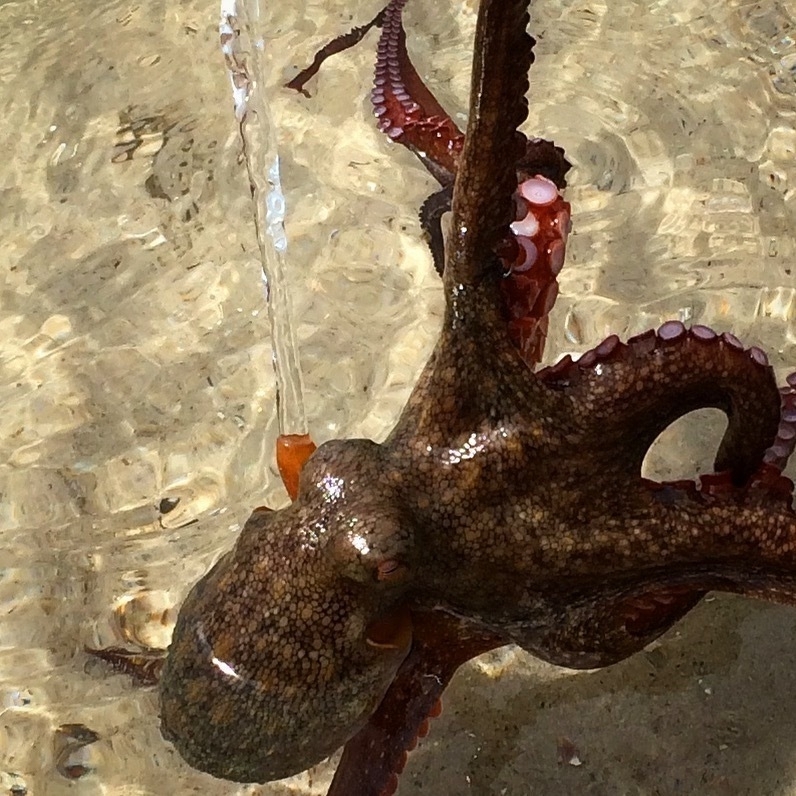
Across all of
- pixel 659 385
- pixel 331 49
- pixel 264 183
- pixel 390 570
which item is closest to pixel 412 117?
pixel 659 385

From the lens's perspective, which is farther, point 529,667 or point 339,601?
point 529,667

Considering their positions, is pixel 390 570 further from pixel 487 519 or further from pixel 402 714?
pixel 402 714

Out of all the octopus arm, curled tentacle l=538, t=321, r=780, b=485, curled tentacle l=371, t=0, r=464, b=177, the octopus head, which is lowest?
the octopus arm

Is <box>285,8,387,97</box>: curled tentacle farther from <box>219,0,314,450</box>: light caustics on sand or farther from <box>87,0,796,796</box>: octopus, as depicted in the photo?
<box>87,0,796,796</box>: octopus

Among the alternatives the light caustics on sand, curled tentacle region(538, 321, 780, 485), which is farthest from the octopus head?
the light caustics on sand

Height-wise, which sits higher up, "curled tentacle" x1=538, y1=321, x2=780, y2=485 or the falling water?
"curled tentacle" x1=538, y1=321, x2=780, y2=485

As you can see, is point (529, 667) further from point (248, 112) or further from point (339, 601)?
point (248, 112)

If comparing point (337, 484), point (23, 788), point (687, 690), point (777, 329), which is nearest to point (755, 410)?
point (337, 484)

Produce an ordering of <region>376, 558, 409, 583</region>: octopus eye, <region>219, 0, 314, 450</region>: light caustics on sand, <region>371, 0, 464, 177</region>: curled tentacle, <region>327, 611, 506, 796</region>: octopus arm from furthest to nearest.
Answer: <region>219, 0, 314, 450</region>: light caustics on sand, <region>371, 0, 464, 177</region>: curled tentacle, <region>327, 611, 506, 796</region>: octopus arm, <region>376, 558, 409, 583</region>: octopus eye
